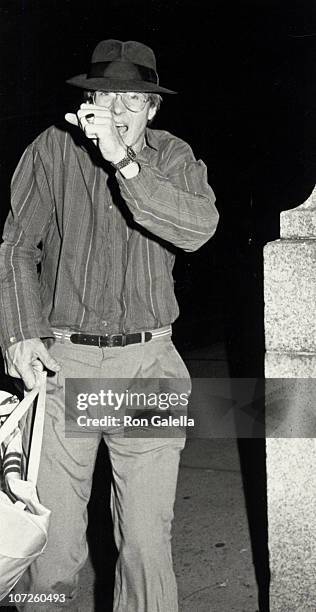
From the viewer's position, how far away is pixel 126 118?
2.44 meters

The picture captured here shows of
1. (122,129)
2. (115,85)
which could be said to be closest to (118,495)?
(122,129)

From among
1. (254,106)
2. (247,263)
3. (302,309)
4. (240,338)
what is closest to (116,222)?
(302,309)

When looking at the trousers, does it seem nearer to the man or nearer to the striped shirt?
the man

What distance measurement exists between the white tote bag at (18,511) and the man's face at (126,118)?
837 millimetres

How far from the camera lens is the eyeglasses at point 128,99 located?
244 cm

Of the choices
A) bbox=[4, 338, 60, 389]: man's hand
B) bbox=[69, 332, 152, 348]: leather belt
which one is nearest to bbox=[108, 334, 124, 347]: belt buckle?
bbox=[69, 332, 152, 348]: leather belt

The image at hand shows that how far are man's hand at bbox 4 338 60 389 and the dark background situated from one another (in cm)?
522

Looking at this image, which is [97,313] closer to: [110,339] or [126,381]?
[110,339]

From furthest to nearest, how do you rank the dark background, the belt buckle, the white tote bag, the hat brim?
the dark background < the belt buckle < the hat brim < the white tote bag

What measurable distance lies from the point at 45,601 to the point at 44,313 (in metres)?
0.91

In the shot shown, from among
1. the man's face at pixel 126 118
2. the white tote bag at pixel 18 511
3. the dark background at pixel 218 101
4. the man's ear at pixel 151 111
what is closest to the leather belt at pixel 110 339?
the white tote bag at pixel 18 511

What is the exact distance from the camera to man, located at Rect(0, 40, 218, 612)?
248 cm

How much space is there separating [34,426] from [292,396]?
1.12 m

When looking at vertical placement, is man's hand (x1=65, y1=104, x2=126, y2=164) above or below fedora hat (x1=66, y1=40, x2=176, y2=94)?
below
